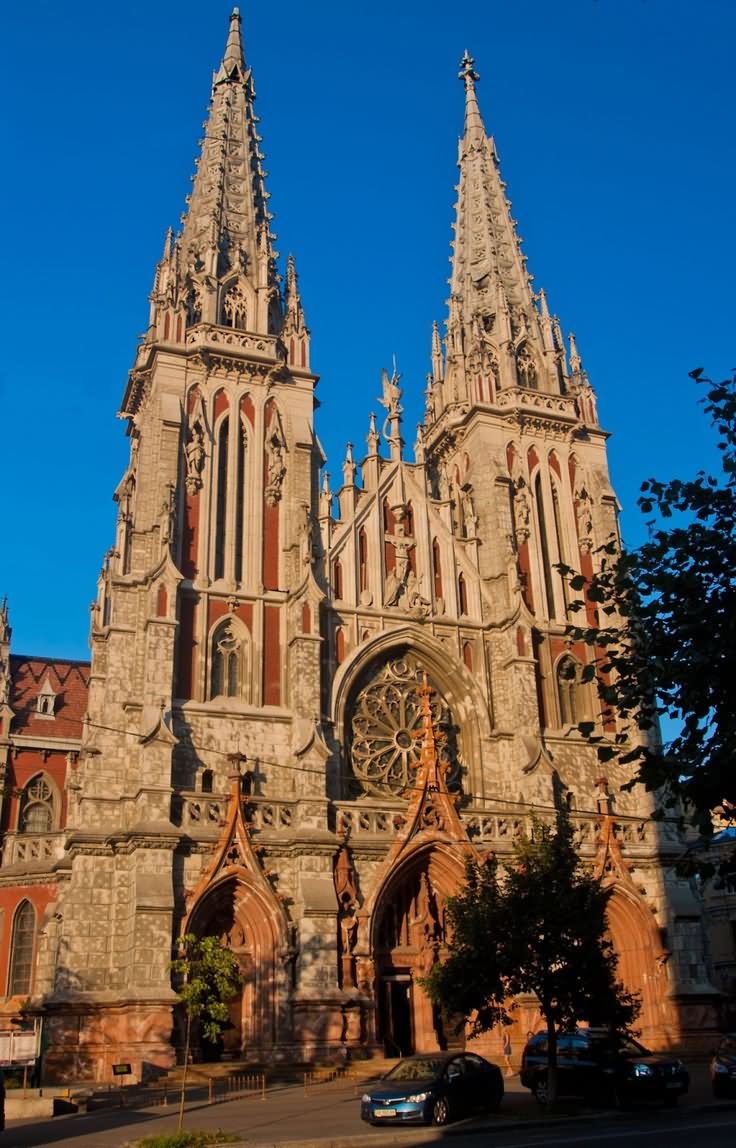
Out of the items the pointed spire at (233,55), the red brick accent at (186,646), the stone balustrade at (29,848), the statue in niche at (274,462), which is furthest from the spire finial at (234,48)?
the stone balustrade at (29,848)

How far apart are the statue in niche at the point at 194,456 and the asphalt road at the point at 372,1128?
1949 cm

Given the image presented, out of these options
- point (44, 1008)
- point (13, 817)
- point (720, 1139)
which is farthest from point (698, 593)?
point (13, 817)

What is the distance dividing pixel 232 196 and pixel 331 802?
2591 cm

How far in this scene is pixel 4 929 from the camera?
3700 centimetres

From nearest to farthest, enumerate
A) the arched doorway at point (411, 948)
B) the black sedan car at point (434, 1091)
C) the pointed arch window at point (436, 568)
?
the black sedan car at point (434, 1091) < the arched doorway at point (411, 948) < the pointed arch window at point (436, 568)

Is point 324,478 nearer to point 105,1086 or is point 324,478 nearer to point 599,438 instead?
point 599,438

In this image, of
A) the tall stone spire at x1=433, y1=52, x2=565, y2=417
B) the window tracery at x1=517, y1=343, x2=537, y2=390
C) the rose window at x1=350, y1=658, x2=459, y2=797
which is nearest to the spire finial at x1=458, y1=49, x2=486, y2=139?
the tall stone spire at x1=433, y1=52, x2=565, y2=417

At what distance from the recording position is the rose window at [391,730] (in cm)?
3466

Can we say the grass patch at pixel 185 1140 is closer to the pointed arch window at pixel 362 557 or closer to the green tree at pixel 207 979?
the green tree at pixel 207 979

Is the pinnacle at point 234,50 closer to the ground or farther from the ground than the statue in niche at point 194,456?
farther from the ground

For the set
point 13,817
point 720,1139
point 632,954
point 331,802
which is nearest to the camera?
point 720,1139

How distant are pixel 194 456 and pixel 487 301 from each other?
57.3 ft

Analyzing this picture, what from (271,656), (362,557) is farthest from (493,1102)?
(362,557)

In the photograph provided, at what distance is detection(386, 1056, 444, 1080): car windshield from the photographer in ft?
63.2
